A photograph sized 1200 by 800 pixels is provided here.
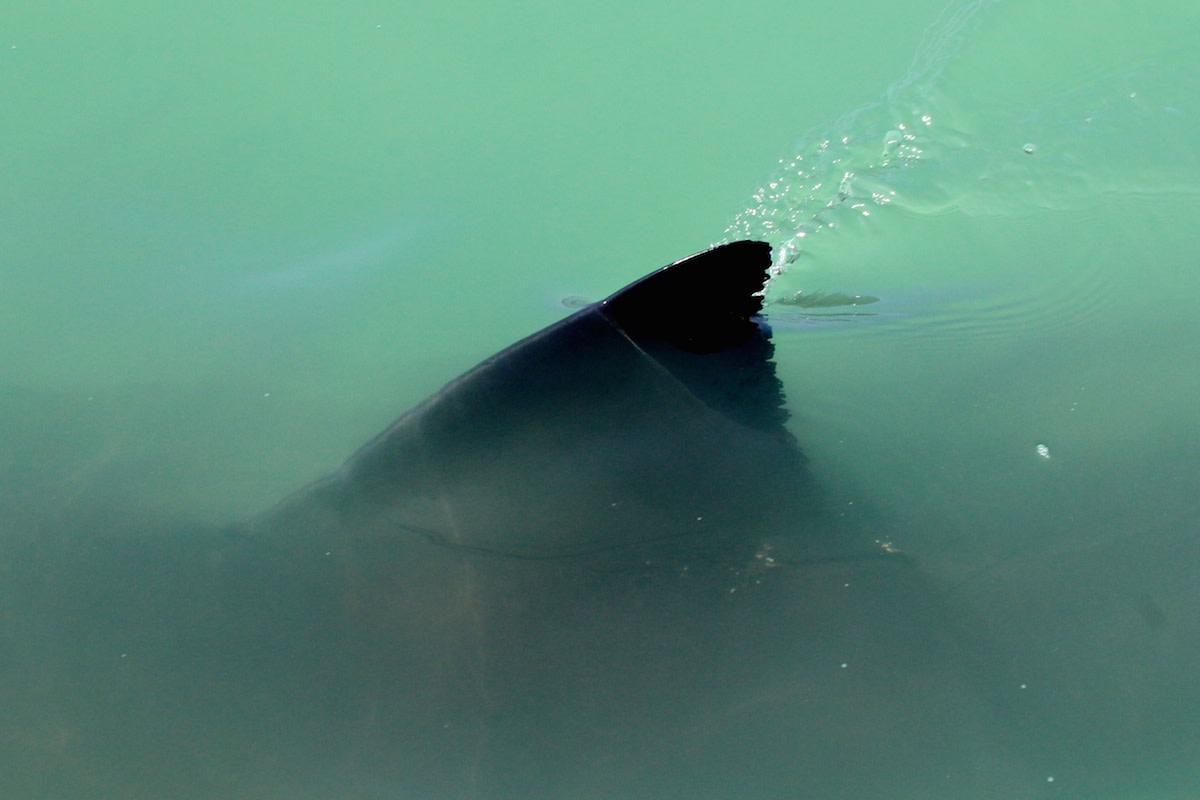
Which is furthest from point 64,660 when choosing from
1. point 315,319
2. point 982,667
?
point 982,667

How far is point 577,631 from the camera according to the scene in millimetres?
4105

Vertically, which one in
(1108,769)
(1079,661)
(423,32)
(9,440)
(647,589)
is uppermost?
(423,32)

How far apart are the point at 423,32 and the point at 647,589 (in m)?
5.07

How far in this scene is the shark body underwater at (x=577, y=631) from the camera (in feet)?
13.0

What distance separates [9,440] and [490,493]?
250cm

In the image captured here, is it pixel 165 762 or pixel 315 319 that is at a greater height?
pixel 315 319

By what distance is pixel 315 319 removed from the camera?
5.93 metres

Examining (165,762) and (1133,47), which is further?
(1133,47)

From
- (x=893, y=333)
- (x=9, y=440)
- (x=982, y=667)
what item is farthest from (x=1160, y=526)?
(x=9, y=440)

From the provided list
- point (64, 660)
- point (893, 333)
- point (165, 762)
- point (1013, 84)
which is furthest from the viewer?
point (1013, 84)

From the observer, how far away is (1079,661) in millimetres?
4316

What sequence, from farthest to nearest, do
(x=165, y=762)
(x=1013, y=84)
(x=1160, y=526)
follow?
(x=1013, y=84)
(x=1160, y=526)
(x=165, y=762)

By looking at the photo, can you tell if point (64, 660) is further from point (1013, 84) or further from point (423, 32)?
point (1013, 84)

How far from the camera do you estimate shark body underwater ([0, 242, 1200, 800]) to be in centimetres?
395
